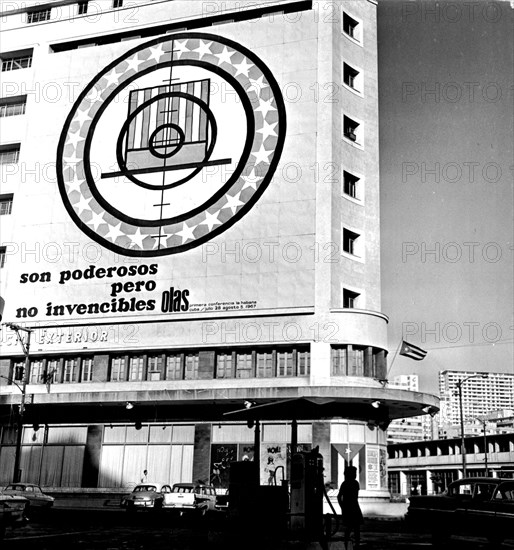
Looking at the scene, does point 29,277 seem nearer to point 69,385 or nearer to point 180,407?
point 69,385

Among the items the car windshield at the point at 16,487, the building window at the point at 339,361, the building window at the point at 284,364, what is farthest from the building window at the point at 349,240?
the car windshield at the point at 16,487

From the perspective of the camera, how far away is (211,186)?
49031 millimetres

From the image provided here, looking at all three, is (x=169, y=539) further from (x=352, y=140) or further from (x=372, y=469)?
(x=352, y=140)

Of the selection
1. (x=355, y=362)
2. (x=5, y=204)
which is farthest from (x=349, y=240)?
(x=5, y=204)

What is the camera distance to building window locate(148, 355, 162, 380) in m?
46.9

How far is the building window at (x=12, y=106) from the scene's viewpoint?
5738 cm

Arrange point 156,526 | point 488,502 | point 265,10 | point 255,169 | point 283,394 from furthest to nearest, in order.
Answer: point 265,10 < point 255,169 < point 283,394 < point 156,526 < point 488,502

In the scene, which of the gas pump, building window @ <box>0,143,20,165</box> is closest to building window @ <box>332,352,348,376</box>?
the gas pump

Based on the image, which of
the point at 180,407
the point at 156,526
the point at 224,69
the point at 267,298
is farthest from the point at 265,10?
the point at 156,526

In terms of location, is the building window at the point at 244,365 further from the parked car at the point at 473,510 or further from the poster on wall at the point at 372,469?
the parked car at the point at 473,510

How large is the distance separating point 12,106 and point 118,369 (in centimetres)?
2356

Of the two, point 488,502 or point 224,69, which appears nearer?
point 488,502

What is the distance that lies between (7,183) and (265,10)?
865 inches

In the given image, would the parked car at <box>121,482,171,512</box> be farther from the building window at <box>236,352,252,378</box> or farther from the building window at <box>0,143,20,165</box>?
the building window at <box>0,143,20,165</box>
